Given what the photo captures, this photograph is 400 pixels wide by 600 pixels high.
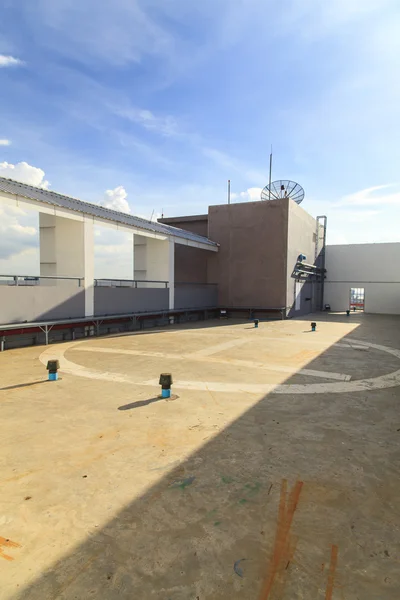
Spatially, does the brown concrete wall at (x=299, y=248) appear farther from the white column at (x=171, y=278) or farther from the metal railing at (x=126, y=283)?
the metal railing at (x=126, y=283)

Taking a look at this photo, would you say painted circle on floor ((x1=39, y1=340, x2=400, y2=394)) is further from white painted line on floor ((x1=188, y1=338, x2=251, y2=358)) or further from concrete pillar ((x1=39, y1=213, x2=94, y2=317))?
concrete pillar ((x1=39, y1=213, x2=94, y2=317))

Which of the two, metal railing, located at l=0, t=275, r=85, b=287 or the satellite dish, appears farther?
the satellite dish

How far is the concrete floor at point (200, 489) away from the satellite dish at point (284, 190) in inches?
835

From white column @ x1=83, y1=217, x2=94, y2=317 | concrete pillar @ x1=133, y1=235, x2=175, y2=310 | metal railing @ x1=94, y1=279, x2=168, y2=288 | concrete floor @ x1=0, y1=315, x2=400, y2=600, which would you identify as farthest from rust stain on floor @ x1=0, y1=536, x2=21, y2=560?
concrete pillar @ x1=133, y1=235, x2=175, y2=310

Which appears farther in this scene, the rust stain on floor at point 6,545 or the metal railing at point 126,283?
the metal railing at point 126,283

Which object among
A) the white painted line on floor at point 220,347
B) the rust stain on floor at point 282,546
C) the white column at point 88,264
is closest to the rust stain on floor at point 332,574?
the rust stain on floor at point 282,546

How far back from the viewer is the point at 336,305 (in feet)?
113

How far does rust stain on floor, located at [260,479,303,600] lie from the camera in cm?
270

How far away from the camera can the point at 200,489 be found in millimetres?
3980

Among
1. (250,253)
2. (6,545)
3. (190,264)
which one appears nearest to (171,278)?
(190,264)

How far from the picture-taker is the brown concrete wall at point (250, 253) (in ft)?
81.8

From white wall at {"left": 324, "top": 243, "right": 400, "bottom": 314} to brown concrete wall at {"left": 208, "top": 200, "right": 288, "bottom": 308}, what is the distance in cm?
1188

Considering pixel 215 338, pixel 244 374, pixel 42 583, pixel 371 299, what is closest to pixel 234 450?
pixel 42 583

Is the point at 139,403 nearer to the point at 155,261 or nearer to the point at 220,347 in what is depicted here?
the point at 220,347
